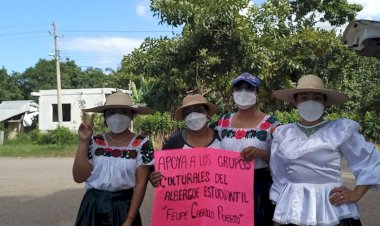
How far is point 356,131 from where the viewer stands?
127 inches

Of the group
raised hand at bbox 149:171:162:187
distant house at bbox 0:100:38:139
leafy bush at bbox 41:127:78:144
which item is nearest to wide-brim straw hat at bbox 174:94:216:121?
raised hand at bbox 149:171:162:187

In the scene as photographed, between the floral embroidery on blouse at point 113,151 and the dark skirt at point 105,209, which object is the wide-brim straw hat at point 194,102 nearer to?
the floral embroidery on blouse at point 113,151

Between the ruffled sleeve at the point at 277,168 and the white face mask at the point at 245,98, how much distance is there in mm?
492

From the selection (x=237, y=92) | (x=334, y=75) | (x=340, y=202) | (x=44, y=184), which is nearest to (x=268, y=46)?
(x=334, y=75)

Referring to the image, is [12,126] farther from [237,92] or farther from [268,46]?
[237,92]

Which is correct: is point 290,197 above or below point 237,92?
below

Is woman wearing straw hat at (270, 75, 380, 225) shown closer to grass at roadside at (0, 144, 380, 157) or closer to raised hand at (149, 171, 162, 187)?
raised hand at (149, 171, 162, 187)

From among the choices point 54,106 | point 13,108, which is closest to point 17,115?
point 13,108

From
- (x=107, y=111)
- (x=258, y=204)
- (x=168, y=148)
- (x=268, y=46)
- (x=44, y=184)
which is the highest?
(x=268, y=46)

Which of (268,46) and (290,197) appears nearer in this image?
(290,197)

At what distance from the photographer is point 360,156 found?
126 inches

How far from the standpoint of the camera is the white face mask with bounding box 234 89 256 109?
391 centimetres

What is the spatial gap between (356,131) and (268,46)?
10.8 metres

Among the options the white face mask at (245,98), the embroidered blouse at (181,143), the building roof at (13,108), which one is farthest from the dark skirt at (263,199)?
the building roof at (13,108)
